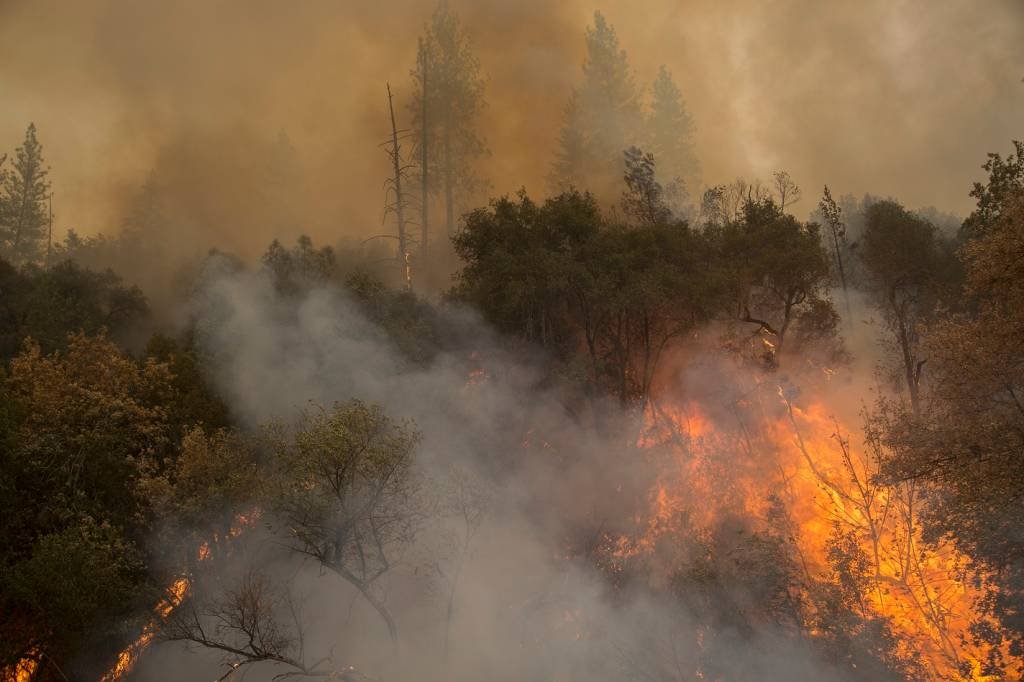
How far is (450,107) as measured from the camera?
4391 centimetres

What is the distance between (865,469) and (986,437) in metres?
7.79

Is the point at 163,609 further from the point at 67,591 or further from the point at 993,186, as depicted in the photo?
the point at 993,186

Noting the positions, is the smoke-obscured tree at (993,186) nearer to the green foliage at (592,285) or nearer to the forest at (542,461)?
the forest at (542,461)

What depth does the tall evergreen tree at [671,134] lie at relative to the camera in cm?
4888

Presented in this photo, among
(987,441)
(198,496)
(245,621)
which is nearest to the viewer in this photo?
(987,441)

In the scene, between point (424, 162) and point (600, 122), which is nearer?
point (424, 162)

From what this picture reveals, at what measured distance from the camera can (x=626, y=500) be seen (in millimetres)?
23781

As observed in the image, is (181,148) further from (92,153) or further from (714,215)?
(714,215)

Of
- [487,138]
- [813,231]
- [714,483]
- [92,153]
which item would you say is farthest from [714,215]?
[92,153]

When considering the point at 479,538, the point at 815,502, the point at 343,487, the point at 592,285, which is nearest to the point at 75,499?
the point at 343,487

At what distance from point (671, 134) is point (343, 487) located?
41.0m

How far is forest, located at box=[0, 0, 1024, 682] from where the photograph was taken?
17.5 m

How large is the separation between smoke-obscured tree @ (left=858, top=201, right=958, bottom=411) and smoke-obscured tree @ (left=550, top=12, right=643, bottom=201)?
20432mm

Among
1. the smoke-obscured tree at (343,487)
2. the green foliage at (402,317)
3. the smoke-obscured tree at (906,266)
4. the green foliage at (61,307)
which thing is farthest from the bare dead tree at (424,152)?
the smoke-obscured tree at (906,266)
